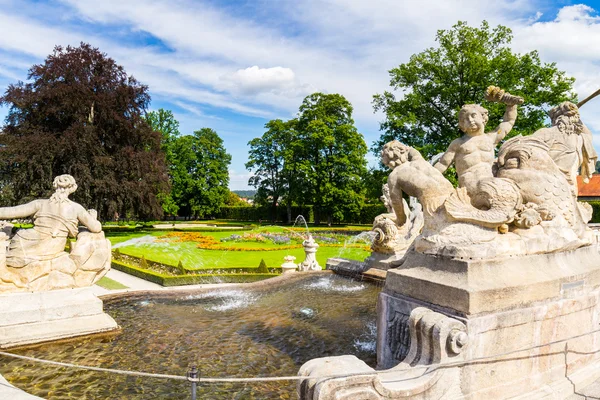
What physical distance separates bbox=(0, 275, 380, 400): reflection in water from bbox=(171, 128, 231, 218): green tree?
4309cm

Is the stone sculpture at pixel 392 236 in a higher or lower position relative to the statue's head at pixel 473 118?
lower

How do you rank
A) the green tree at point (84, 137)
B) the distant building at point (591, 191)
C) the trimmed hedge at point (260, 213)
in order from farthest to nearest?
the trimmed hedge at point (260, 213)
the distant building at point (591, 191)
the green tree at point (84, 137)

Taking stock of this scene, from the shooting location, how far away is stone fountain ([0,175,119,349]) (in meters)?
5.27

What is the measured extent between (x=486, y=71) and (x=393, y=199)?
Answer: 79.3ft

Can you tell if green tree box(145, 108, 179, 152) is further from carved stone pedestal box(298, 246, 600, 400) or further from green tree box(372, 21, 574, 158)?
carved stone pedestal box(298, 246, 600, 400)

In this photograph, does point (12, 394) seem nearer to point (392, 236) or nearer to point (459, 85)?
point (392, 236)

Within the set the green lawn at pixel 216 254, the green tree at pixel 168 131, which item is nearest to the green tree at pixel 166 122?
the green tree at pixel 168 131

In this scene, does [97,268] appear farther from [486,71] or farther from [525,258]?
[486,71]

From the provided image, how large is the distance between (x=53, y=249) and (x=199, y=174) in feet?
147

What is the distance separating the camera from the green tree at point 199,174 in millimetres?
48531

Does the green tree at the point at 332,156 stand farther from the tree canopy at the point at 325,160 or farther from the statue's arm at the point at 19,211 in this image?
the statue's arm at the point at 19,211

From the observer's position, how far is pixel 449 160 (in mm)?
5523

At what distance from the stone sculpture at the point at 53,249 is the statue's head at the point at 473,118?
559 centimetres

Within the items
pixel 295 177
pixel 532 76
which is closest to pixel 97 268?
pixel 532 76
